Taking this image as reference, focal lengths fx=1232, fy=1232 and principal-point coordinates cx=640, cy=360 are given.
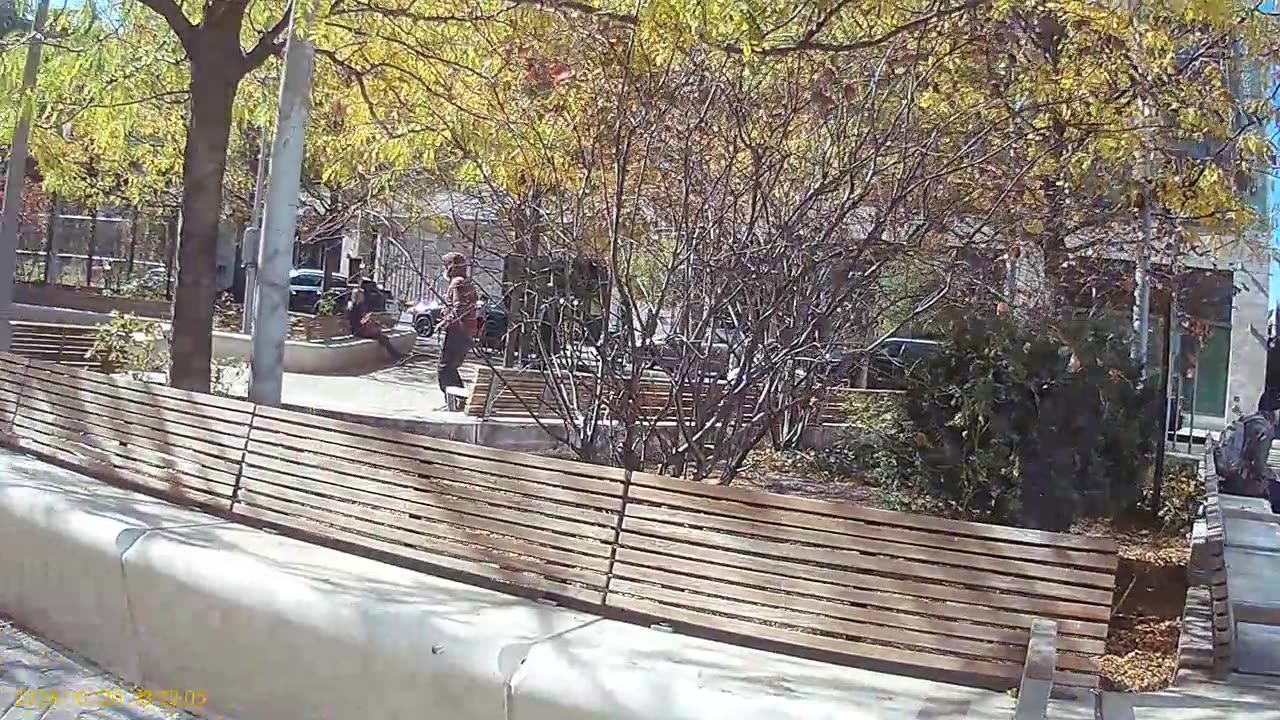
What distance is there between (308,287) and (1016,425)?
27613mm

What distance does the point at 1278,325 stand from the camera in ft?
71.8

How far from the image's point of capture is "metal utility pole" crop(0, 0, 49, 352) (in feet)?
35.1

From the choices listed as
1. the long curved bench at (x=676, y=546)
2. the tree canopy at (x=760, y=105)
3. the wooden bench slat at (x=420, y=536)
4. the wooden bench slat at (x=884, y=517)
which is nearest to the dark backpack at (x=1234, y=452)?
the tree canopy at (x=760, y=105)

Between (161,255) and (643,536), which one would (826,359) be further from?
(161,255)

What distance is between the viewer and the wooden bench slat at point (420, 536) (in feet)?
15.1

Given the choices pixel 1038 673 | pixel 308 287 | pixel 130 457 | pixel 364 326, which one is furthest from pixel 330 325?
pixel 1038 673

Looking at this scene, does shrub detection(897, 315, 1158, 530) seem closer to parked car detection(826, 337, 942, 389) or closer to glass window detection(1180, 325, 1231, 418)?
parked car detection(826, 337, 942, 389)

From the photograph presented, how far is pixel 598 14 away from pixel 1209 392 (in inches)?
924

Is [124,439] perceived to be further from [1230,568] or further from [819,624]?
[1230,568]

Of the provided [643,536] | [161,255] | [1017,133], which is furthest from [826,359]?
[161,255]

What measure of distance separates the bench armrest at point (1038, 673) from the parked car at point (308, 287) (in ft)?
85.5

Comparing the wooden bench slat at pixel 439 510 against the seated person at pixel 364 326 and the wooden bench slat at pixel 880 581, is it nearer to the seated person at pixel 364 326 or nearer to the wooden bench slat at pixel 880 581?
the wooden bench slat at pixel 880 581

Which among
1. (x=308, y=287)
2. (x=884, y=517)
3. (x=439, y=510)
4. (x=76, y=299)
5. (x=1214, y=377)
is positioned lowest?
(x=439, y=510)

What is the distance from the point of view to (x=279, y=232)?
22.8ft
